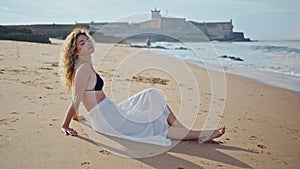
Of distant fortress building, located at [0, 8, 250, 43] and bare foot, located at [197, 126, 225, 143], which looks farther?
distant fortress building, located at [0, 8, 250, 43]

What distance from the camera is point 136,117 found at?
3.45 m

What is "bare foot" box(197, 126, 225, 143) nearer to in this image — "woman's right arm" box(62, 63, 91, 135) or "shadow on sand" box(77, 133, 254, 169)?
"shadow on sand" box(77, 133, 254, 169)

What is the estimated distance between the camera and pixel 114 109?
3.50 m

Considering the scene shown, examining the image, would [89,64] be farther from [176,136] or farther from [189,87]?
[189,87]

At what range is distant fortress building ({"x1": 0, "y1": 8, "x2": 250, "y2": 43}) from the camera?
277 inches

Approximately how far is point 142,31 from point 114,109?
346 centimetres

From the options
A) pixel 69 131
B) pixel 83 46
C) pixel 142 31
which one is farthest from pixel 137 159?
pixel 142 31

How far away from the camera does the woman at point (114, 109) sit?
3.43 m

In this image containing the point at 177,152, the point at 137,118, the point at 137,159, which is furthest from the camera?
the point at 137,118

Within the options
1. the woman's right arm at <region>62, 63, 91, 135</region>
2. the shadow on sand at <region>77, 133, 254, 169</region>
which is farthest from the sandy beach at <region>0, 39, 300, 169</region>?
the woman's right arm at <region>62, 63, 91, 135</region>

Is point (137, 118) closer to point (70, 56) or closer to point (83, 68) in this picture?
point (83, 68)

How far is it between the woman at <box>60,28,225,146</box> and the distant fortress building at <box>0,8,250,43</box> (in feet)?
6.68

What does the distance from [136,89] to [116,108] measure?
10.4 ft

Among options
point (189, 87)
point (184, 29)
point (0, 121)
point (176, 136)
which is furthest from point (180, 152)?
point (184, 29)
